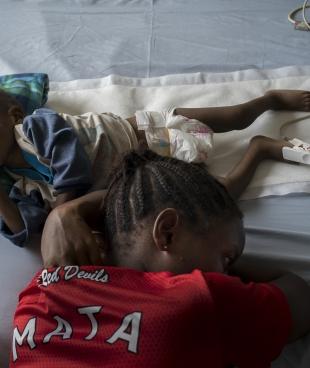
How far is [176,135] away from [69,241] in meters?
0.40

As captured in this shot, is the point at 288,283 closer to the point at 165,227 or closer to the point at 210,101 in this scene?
the point at 165,227

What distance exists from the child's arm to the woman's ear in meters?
0.37

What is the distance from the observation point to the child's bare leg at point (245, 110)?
121cm

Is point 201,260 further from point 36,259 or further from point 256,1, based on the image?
point 256,1

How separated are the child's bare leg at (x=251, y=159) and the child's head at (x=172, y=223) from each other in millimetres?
264

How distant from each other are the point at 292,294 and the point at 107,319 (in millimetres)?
307

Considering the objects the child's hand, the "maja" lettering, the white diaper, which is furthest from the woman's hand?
the white diaper

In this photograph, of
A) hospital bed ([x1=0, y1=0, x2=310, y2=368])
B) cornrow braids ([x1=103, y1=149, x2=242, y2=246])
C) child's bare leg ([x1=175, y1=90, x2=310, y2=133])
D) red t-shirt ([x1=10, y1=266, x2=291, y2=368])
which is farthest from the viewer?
hospital bed ([x1=0, y1=0, x2=310, y2=368])

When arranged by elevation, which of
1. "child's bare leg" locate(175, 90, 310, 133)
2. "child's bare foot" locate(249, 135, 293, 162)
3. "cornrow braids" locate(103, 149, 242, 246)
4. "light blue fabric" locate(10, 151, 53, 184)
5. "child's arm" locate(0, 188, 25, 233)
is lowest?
"child's arm" locate(0, 188, 25, 233)

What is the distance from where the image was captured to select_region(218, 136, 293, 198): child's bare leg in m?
1.05

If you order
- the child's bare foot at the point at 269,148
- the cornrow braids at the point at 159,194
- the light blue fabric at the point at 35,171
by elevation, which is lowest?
the light blue fabric at the point at 35,171

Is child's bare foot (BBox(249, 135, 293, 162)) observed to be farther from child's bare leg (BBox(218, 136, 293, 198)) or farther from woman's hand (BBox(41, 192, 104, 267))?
woman's hand (BBox(41, 192, 104, 267))

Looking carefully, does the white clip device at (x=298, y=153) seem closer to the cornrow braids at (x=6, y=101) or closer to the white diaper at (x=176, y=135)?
the white diaper at (x=176, y=135)

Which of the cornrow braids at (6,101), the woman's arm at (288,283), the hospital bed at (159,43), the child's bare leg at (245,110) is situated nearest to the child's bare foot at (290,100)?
the child's bare leg at (245,110)
